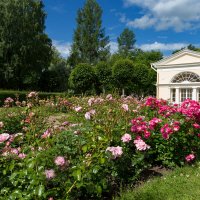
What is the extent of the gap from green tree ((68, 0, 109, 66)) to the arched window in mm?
15736

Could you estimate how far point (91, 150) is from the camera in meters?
3.17

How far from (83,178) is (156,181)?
157 centimetres

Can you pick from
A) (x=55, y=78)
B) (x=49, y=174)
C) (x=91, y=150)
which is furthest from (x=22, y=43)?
(x=49, y=174)

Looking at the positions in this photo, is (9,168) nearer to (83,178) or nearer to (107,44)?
(83,178)

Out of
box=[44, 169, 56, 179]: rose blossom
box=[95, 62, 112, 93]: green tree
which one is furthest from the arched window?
box=[44, 169, 56, 179]: rose blossom

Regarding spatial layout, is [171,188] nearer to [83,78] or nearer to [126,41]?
[83,78]

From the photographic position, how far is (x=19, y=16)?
3011cm

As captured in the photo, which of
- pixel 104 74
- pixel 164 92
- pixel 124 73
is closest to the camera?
pixel 164 92

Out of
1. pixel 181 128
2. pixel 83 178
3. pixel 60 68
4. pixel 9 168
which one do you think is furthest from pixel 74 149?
pixel 60 68

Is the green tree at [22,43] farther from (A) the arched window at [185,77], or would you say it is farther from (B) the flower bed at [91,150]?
(B) the flower bed at [91,150]

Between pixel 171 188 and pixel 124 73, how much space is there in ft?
83.9

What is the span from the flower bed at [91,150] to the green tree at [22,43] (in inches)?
970

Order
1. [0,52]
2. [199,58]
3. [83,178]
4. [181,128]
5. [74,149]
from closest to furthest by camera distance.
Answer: [83,178]
[74,149]
[181,128]
[199,58]
[0,52]

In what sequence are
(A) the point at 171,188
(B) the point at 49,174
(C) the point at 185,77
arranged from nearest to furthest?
(B) the point at 49,174 < (A) the point at 171,188 < (C) the point at 185,77
